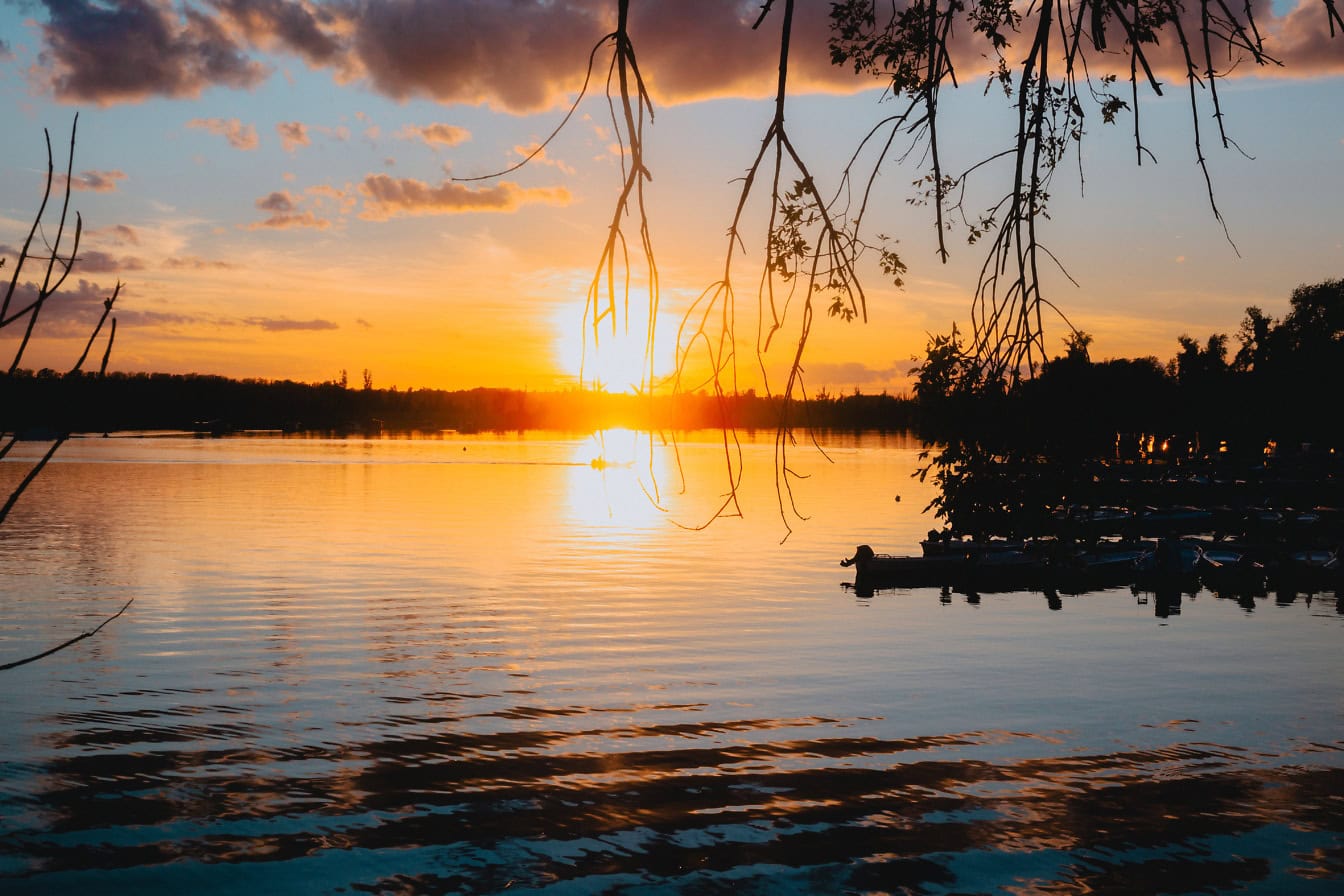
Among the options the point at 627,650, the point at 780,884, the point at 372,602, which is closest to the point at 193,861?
the point at 780,884

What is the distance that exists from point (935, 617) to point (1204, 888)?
32088mm

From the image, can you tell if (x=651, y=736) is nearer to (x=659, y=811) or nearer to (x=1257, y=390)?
(x=659, y=811)

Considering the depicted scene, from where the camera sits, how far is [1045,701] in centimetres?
3353

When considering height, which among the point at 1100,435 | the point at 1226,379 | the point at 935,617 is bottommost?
the point at 935,617

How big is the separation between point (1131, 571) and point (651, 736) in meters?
42.1

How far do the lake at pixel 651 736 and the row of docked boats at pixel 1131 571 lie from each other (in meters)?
1.42

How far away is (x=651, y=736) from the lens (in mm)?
28375

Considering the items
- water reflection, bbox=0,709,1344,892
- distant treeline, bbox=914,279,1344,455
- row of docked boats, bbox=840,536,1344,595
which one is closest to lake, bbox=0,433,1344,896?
water reflection, bbox=0,709,1344,892

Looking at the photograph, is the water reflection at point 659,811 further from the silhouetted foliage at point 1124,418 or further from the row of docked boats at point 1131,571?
the row of docked boats at point 1131,571

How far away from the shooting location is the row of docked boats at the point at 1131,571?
58.2 meters

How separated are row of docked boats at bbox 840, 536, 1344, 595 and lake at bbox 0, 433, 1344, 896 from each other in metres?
1.42

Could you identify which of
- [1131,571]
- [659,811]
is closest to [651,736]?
[659,811]

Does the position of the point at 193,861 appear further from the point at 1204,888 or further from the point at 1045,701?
the point at 1045,701

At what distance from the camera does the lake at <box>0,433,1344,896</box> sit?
19859 millimetres
